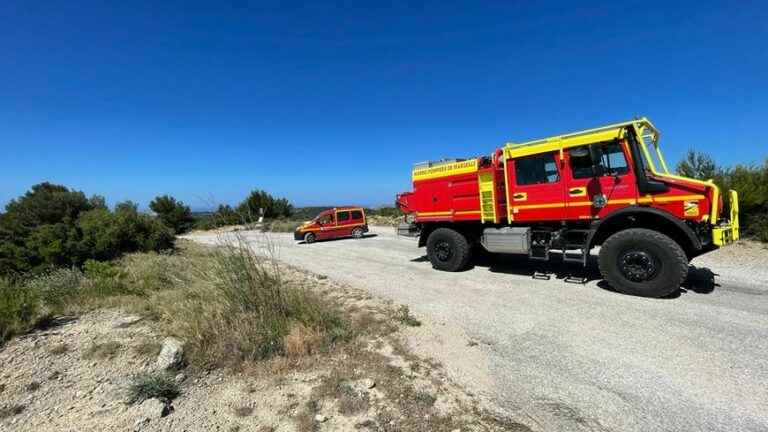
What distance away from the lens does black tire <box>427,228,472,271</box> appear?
7723 mm

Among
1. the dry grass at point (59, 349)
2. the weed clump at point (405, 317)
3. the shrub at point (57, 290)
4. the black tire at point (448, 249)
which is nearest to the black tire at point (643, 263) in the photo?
the black tire at point (448, 249)

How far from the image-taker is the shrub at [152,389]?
2807mm

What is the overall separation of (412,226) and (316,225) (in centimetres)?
868

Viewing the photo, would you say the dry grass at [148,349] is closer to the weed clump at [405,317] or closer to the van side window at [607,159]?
the weed clump at [405,317]

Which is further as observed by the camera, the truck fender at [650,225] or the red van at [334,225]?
the red van at [334,225]

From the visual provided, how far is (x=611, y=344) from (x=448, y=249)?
14.5 feet

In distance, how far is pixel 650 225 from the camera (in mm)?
5738

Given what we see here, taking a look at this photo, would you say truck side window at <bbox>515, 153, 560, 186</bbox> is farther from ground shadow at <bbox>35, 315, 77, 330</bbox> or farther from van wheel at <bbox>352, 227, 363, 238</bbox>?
van wheel at <bbox>352, 227, 363, 238</bbox>

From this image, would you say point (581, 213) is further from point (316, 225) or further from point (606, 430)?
point (316, 225)

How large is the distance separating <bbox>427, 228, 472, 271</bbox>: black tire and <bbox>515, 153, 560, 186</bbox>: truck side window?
1918 mm

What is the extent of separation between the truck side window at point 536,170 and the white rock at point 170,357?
6.56 m

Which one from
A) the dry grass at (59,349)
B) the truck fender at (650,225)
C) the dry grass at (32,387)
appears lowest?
the dry grass at (32,387)

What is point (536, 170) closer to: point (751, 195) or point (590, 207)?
point (590, 207)

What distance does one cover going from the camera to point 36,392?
117 inches
